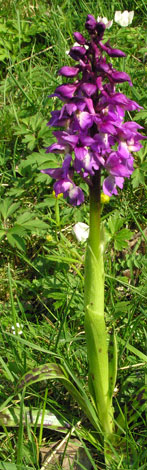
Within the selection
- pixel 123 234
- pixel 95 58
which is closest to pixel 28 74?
pixel 123 234

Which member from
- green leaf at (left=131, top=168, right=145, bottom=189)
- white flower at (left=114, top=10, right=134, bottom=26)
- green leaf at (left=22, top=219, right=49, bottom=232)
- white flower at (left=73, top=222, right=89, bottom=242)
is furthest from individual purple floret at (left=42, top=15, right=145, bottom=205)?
white flower at (left=114, top=10, right=134, bottom=26)

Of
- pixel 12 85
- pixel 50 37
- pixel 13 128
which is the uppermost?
pixel 50 37

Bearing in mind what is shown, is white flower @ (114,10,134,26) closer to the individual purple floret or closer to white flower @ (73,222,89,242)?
white flower @ (73,222,89,242)

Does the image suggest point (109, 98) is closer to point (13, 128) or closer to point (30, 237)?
point (30, 237)

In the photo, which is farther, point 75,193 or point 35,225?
point 35,225

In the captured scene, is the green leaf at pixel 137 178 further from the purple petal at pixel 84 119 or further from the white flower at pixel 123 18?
the purple petal at pixel 84 119

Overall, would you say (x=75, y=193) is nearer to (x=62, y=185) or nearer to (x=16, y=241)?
(x=62, y=185)

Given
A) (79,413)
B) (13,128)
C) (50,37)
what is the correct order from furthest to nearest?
(50,37), (13,128), (79,413)

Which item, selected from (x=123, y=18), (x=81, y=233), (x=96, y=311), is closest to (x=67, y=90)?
(x=96, y=311)
